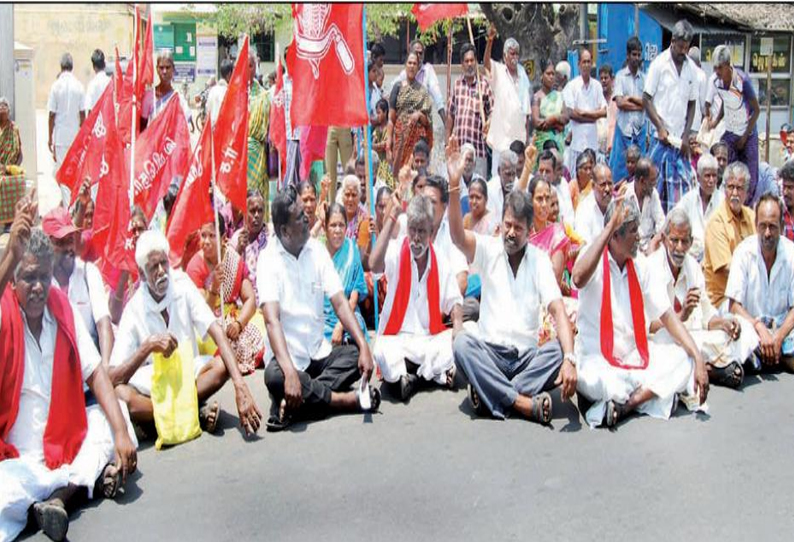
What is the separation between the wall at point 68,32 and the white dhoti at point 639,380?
25.0 meters

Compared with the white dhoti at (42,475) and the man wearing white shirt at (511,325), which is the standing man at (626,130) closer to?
the man wearing white shirt at (511,325)

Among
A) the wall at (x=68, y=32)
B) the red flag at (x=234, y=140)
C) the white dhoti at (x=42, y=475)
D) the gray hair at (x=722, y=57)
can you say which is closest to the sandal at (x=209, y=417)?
the white dhoti at (x=42, y=475)

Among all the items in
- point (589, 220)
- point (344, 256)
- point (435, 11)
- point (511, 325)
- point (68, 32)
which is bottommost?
point (511, 325)

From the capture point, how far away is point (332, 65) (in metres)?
7.41

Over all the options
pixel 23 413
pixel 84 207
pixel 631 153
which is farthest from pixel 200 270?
pixel 631 153

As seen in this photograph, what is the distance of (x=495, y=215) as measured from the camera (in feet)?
28.2

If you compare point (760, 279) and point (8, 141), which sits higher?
point (8, 141)

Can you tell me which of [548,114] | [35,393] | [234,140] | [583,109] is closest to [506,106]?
[548,114]

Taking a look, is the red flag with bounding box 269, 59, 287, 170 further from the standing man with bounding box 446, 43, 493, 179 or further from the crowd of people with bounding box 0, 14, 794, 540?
the standing man with bounding box 446, 43, 493, 179

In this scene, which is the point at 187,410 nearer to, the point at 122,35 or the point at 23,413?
the point at 23,413

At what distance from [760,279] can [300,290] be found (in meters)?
3.04

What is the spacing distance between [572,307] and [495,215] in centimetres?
159

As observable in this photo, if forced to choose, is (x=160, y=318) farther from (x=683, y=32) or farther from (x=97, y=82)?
(x=97, y=82)

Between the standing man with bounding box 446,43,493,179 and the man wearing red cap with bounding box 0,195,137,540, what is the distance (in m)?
6.41
